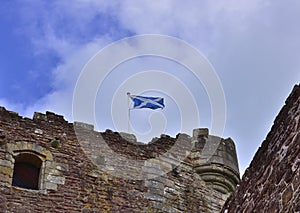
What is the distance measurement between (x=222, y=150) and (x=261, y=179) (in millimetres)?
8557

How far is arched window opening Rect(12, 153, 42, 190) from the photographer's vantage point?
13.1 m

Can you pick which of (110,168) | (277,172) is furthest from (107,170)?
(277,172)

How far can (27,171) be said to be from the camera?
13234mm

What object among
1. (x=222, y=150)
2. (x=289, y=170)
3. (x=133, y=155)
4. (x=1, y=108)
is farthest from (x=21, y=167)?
(x=289, y=170)

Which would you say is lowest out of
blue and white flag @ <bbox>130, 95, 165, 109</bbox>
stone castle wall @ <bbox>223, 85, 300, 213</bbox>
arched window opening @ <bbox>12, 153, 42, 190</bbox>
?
stone castle wall @ <bbox>223, 85, 300, 213</bbox>

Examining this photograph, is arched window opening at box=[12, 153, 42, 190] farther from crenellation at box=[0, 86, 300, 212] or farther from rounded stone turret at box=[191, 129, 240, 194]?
rounded stone turret at box=[191, 129, 240, 194]

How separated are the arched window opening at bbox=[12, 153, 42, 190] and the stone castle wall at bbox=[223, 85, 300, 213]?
6.09 meters

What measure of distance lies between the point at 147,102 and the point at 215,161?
183cm

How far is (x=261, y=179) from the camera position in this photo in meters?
7.21

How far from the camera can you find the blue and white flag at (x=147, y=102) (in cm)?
1555

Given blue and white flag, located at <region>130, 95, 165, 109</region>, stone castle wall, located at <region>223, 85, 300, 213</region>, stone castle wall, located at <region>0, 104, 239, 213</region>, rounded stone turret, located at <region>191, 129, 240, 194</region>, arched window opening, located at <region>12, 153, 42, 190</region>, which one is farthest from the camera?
blue and white flag, located at <region>130, 95, 165, 109</region>

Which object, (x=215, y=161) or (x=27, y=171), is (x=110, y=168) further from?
(x=215, y=161)

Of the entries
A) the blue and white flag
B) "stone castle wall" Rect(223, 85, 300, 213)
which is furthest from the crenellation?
"stone castle wall" Rect(223, 85, 300, 213)

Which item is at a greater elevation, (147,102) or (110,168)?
(147,102)
